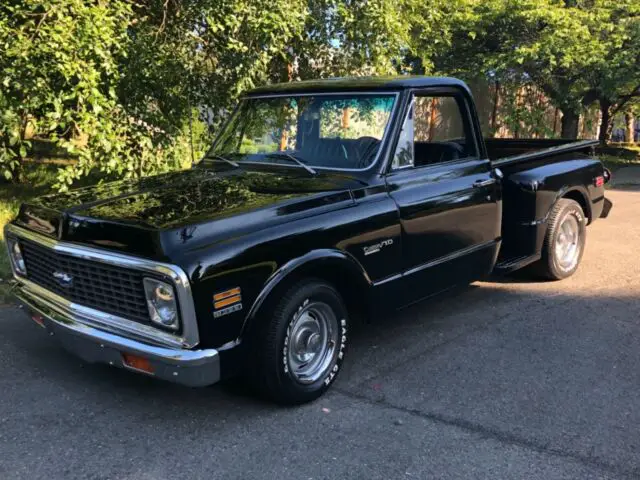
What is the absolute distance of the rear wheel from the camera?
5883 millimetres

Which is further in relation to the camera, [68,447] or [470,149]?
[470,149]

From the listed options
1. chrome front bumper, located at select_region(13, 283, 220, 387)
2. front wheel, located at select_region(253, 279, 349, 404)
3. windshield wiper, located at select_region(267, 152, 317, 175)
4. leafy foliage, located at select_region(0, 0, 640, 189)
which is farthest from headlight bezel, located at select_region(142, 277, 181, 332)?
leafy foliage, located at select_region(0, 0, 640, 189)

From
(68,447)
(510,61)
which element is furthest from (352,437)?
(510,61)

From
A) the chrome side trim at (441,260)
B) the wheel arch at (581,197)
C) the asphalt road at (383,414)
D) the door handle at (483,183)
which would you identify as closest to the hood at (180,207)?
the chrome side trim at (441,260)

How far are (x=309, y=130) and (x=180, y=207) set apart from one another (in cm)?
147

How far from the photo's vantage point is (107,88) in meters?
6.85

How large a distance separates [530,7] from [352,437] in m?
12.2

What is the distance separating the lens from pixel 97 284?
3422 millimetres

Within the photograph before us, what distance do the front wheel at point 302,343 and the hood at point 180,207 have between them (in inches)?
19.0

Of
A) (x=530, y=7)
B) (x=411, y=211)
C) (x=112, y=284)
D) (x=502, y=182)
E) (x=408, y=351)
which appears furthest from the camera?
(x=530, y=7)

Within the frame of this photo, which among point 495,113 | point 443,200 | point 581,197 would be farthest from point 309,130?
point 495,113

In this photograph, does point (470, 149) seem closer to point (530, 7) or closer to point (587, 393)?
point (587, 393)

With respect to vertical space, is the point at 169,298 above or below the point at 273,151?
below

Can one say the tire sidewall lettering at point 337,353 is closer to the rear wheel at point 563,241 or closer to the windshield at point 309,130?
the windshield at point 309,130
